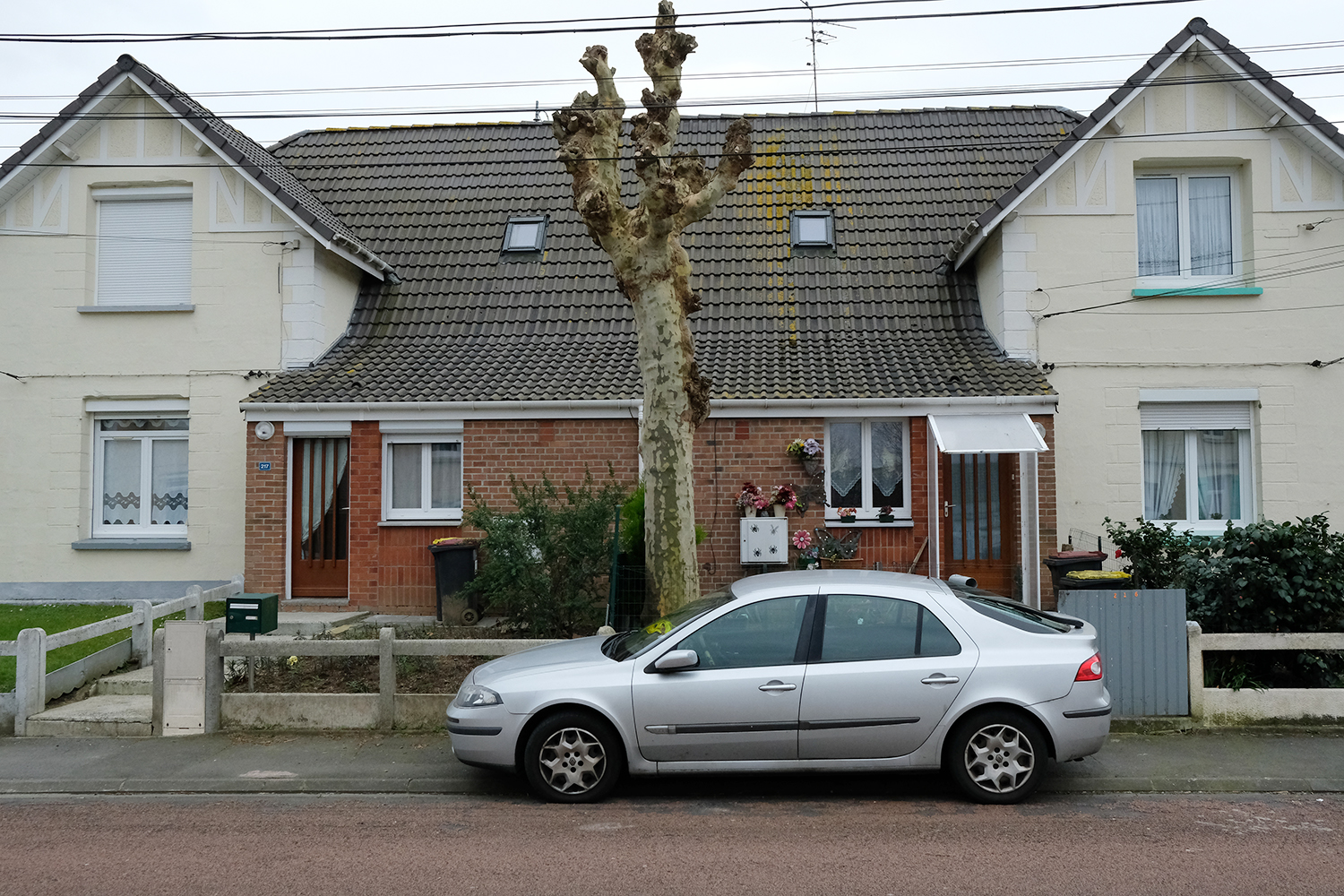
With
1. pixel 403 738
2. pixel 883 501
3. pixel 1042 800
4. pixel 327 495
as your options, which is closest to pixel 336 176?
pixel 327 495

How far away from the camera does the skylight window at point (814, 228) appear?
15.6 metres

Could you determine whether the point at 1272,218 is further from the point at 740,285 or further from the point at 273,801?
the point at 273,801

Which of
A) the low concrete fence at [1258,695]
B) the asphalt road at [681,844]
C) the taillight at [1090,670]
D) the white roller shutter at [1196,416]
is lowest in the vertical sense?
the asphalt road at [681,844]

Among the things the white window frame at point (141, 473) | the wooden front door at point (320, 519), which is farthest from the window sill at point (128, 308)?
the wooden front door at point (320, 519)

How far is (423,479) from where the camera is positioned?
13523 mm

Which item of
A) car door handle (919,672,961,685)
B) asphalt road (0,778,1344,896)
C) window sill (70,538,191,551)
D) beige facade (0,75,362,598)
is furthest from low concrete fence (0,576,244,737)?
car door handle (919,672,961,685)

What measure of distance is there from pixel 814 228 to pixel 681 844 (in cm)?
1170

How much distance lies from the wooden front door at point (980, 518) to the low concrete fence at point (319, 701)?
684 centimetres

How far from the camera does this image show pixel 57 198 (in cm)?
1404

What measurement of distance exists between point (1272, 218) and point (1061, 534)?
16.0 feet

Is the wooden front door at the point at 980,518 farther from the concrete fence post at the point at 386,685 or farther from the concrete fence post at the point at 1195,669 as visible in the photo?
the concrete fence post at the point at 386,685

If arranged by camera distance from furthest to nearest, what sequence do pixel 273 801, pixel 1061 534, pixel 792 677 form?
pixel 1061 534, pixel 273 801, pixel 792 677

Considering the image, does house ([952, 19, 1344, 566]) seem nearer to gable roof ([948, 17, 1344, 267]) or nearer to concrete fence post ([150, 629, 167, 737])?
gable roof ([948, 17, 1344, 267])

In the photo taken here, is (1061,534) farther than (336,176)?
No
